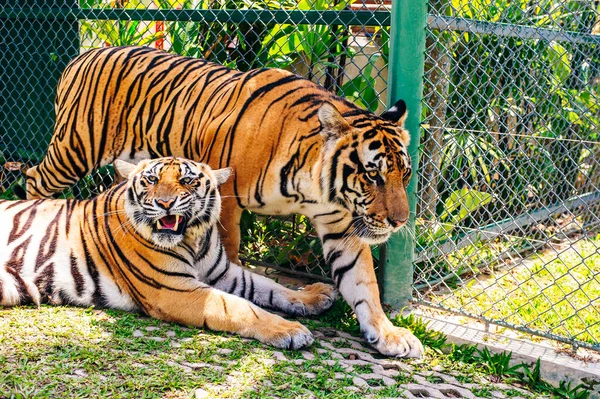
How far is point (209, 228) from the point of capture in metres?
3.79

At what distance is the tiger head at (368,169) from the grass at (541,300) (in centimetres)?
77

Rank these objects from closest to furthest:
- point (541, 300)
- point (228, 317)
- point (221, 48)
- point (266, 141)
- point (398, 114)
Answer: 1. point (228, 317)
2. point (398, 114)
3. point (266, 141)
4. point (541, 300)
5. point (221, 48)

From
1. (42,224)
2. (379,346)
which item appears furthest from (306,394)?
(42,224)

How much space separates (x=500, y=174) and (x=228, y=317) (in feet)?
8.49

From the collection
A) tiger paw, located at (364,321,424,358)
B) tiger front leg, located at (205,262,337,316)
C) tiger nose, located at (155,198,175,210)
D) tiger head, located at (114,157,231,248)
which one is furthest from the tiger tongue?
tiger paw, located at (364,321,424,358)

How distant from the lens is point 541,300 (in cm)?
461

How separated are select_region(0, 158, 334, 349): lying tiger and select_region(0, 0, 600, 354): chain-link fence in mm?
876

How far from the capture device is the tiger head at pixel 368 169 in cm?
352

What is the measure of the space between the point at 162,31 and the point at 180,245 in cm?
288

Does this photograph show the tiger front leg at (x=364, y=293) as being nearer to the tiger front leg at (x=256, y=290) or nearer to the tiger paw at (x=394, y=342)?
the tiger paw at (x=394, y=342)

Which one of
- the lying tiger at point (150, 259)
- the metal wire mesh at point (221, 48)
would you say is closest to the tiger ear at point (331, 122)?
the lying tiger at point (150, 259)

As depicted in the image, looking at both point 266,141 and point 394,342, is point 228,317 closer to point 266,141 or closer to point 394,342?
point 394,342

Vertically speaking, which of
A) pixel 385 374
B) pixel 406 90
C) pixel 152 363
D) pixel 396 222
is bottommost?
pixel 385 374

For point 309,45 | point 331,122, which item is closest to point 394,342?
point 331,122
